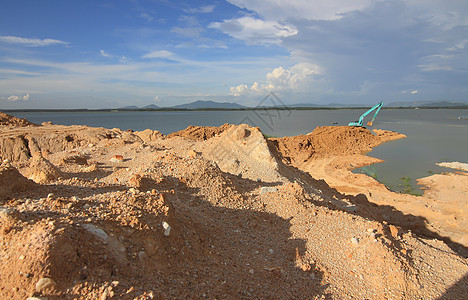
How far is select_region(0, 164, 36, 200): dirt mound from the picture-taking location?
11.8 ft

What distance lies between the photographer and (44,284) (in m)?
2.15

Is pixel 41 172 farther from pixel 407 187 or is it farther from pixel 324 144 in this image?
pixel 324 144

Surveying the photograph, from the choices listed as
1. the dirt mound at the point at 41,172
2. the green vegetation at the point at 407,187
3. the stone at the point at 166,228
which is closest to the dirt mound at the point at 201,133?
the green vegetation at the point at 407,187

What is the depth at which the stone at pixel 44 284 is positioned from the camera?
213 centimetres

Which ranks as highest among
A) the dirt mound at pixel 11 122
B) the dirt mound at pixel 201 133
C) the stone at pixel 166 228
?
the dirt mound at pixel 11 122

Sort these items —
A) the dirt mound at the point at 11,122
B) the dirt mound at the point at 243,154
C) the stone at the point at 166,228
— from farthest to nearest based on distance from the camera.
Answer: the dirt mound at the point at 11,122
the dirt mound at the point at 243,154
the stone at the point at 166,228

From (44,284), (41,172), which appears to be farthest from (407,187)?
(44,284)

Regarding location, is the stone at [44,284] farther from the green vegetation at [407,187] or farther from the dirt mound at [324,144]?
the dirt mound at [324,144]

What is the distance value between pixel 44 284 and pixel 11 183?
7.51 ft

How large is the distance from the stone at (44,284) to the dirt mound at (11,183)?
6.52ft

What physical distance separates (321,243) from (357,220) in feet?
3.97

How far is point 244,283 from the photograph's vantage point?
3.41 metres

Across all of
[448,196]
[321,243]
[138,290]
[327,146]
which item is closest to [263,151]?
[321,243]

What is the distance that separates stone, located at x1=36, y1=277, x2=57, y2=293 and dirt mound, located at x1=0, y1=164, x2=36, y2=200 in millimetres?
1989
